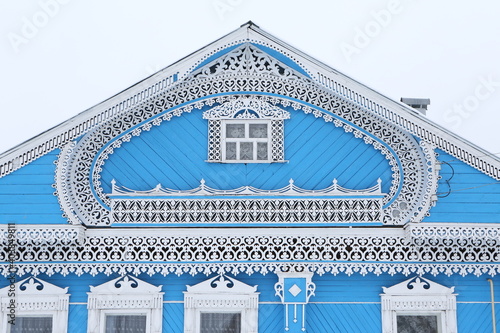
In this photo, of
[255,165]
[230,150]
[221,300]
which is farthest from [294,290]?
[230,150]

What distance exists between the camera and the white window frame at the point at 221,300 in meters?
9.43

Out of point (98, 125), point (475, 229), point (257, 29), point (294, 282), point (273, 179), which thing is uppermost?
point (257, 29)

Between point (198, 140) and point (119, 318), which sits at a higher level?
point (198, 140)

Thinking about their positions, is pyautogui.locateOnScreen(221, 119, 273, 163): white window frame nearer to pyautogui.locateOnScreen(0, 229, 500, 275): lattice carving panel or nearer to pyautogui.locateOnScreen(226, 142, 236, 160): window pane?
pyautogui.locateOnScreen(226, 142, 236, 160): window pane

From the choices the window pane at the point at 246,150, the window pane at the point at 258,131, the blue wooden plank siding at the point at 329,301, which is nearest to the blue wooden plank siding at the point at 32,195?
the blue wooden plank siding at the point at 329,301

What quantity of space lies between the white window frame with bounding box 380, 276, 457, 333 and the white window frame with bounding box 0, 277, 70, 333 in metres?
4.52

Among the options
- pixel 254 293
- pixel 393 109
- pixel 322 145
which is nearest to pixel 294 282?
pixel 254 293

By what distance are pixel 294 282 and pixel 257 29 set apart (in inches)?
144

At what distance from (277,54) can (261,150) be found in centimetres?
143

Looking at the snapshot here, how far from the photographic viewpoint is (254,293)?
9461mm

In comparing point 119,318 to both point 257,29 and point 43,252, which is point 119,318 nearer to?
point 43,252

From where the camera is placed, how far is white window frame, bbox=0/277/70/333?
31.0ft

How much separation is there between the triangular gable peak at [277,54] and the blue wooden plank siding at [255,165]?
57cm

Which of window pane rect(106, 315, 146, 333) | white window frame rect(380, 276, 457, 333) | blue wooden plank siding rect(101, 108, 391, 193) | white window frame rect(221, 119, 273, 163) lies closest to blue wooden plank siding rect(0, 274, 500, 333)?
white window frame rect(380, 276, 457, 333)
